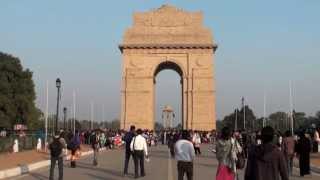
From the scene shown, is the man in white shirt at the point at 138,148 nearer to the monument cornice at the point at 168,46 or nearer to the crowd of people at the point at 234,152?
the crowd of people at the point at 234,152

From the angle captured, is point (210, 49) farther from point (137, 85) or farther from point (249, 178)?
point (249, 178)

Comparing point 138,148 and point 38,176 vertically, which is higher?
point 138,148

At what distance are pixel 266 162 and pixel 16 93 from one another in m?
64.4

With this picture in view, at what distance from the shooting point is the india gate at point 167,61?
227 feet

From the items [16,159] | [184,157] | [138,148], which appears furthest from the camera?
[16,159]

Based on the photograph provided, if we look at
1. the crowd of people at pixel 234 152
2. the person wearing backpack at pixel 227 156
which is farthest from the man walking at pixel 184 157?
the person wearing backpack at pixel 227 156

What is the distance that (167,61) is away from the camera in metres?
70.4

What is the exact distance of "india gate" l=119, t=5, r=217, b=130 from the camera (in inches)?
2729

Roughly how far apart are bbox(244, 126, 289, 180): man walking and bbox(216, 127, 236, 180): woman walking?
139 inches

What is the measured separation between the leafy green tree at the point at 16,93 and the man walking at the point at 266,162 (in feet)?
195

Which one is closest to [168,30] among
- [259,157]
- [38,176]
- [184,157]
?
[38,176]

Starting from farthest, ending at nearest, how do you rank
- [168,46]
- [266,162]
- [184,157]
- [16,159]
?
1. [168,46]
2. [16,159]
3. [184,157]
4. [266,162]

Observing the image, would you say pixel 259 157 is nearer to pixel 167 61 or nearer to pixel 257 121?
pixel 167 61

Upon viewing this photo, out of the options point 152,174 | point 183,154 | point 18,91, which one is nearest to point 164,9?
point 18,91
